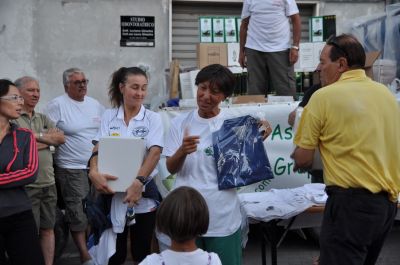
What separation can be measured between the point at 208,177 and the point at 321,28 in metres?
5.06

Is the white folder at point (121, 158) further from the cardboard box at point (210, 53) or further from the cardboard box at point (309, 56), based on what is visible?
the cardboard box at point (309, 56)

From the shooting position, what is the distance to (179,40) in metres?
9.39

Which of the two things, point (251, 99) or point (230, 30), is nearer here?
point (251, 99)

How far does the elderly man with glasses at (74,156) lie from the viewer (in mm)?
5145

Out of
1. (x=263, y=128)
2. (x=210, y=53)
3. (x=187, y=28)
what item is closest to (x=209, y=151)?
(x=263, y=128)

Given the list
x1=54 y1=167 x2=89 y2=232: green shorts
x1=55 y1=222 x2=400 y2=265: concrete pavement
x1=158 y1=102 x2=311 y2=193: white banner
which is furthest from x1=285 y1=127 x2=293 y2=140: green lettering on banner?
x1=54 y1=167 x2=89 y2=232: green shorts

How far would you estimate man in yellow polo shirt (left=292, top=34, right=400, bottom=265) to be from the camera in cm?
274

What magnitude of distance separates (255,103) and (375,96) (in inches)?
97.9

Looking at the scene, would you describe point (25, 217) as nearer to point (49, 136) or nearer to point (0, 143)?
point (0, 143)

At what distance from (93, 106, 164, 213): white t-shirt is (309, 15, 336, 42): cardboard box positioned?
457 centimetres

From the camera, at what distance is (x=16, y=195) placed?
11.8ft

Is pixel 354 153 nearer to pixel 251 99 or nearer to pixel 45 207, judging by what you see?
pixel 251 99

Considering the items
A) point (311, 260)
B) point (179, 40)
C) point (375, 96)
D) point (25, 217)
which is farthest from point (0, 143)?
point (179, 40)

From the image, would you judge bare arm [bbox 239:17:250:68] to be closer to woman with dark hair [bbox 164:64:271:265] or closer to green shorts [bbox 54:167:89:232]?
green shorts [bbox 54:167:89:232]
